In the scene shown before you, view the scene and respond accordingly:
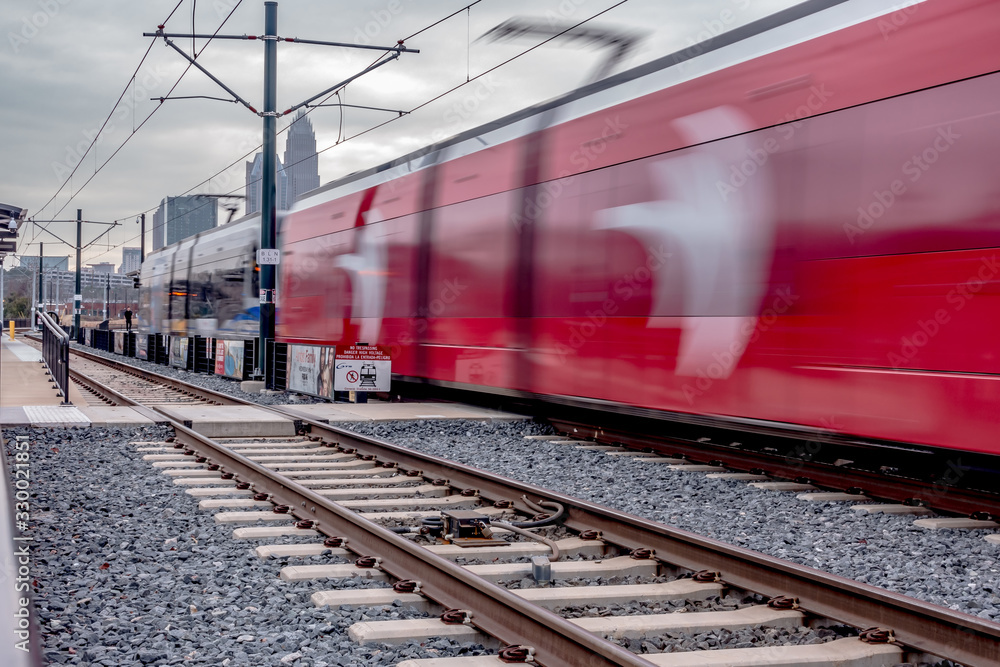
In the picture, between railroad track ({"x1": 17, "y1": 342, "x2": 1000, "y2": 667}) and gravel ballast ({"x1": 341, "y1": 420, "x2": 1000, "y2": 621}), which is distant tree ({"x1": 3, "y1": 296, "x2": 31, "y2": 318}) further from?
railroad track ({"x1": 17, "y1": 342, "x2": 1000, "y2": 667})

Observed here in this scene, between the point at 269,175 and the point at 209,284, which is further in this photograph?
the point at 209,284

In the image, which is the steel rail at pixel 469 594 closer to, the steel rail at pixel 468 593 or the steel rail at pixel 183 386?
the steel rail at pixel 468 593

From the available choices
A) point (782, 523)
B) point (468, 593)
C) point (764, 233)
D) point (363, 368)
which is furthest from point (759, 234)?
point (363, 368)

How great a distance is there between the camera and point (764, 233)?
7648mm

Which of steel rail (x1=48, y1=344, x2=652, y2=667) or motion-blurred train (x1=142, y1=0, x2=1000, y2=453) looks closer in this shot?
steel rail (x1=48, y1=344, x2=652, y2=667)

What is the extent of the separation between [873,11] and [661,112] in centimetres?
236

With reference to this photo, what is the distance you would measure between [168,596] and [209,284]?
22.4 m

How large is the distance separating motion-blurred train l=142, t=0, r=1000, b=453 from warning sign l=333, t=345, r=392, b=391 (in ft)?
3.86

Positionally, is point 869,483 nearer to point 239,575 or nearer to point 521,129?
point 239,575

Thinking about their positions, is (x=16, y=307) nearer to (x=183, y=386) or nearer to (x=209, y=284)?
(x=209, y=284)

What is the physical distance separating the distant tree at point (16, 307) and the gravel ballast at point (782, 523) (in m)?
122

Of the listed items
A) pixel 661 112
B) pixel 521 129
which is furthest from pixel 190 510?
pixel 521 129

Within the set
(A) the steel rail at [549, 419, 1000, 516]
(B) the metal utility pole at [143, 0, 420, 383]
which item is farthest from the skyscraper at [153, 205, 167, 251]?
(A) the steel rail at [549, 419, 1000, 516]

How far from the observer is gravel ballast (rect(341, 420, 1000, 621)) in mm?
4922
